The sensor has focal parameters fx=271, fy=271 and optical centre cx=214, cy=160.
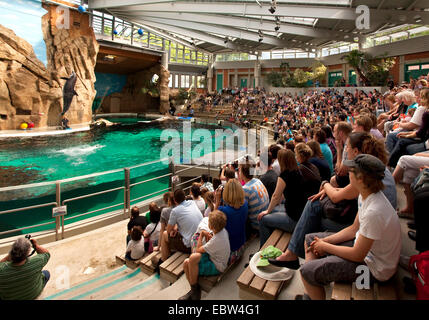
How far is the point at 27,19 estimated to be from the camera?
16.9 m

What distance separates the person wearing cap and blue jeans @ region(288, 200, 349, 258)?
29 centimetres

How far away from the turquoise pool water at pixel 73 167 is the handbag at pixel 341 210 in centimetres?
394

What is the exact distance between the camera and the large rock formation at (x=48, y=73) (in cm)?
1463

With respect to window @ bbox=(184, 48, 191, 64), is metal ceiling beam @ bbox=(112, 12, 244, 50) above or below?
below

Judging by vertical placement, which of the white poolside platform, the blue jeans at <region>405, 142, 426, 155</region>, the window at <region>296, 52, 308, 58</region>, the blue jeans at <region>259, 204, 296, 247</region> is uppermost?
the window at <region>296, 52, 308, 58</region>

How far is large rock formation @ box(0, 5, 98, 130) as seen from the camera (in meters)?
14.6

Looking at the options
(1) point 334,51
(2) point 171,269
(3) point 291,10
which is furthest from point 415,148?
(1) point 334,51

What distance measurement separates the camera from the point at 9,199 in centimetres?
685

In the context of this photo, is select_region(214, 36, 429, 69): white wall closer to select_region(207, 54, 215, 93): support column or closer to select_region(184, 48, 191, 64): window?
select_region(207, 54, 215, 93): support column

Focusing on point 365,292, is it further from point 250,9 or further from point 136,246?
point 250,9

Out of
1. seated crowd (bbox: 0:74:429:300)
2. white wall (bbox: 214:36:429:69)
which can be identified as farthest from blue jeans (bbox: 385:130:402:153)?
white wall (bbox: 214:36:429:69)

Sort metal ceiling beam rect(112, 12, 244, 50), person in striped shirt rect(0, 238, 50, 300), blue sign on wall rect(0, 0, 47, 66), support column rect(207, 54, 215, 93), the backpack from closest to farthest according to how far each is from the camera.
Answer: the backpack < person in striped shirt rect(0, 238, 50, 300) < blue sign on wall rect(0, 0, 47, 66) < metal ceiling beam rect(112, 12, 244, 50) < support column rect(207, 54, 215, 93)

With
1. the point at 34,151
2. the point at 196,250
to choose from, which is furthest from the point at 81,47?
the point at 196,250

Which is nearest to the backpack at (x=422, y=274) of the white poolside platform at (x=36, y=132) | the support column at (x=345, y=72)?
the white poolside platform at (x=36, y=132)
